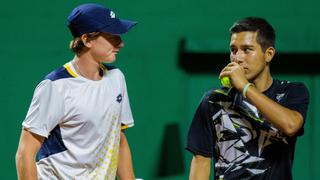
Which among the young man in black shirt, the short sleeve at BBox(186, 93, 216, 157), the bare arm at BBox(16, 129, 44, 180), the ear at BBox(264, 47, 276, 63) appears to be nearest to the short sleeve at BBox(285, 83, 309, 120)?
the young man in black shirt

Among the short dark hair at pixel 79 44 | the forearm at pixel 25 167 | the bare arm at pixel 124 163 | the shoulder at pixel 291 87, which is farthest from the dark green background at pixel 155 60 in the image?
the forearm at pixel 25 167

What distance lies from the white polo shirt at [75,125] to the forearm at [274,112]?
26.7 inches

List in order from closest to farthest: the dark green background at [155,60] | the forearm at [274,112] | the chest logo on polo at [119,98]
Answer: the forearm at [274,112] < the chest logo on polo at [119,98] < the dark green background at [155,60]

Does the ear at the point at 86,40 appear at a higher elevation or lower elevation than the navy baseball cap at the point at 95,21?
lower

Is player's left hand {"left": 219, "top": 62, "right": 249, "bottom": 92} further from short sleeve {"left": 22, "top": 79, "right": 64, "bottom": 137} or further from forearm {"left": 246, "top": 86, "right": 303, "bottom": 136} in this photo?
short sleeve {"left": 22, "top": 79, "right": 64, "bottom": 137}

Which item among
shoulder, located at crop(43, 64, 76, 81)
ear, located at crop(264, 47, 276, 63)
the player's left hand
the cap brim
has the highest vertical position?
the cap brim

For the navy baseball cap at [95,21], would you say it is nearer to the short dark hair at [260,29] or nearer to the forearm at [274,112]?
the short dark hair at [260,29]

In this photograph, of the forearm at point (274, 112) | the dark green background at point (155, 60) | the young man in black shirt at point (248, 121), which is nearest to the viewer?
the forearm at point (274, 112)

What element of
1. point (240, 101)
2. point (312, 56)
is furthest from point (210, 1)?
point (240, 101)

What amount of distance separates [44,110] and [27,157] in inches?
8.6

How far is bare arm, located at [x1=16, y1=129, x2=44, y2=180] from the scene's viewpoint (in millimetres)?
2607

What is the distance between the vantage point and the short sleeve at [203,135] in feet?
9.13

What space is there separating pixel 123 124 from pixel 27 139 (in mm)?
520

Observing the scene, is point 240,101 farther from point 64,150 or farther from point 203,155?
point 64,150
